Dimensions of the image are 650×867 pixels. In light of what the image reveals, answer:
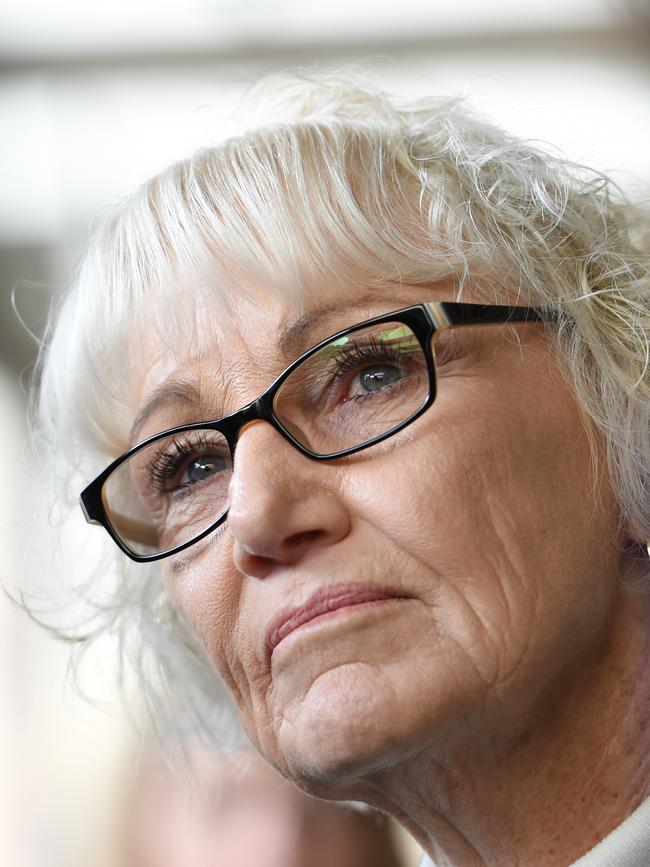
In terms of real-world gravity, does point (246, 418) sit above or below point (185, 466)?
above

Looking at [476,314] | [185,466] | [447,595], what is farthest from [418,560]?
[185,466]

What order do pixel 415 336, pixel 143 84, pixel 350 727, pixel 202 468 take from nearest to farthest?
pixel 350 727 → pixel 415 336 → pixel 202 468 → pixel 143 84

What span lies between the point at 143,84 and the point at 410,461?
3.06 meters

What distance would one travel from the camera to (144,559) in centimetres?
138

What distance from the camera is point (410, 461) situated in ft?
3.82

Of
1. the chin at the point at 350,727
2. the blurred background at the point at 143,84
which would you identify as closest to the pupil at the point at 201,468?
the chin at the point at 350,727

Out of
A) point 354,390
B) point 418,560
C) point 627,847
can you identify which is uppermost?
point 354,390

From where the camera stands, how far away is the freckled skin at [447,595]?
113 centimetres

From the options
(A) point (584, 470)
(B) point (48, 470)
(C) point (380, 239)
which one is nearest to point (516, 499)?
(A) point (584, 470)

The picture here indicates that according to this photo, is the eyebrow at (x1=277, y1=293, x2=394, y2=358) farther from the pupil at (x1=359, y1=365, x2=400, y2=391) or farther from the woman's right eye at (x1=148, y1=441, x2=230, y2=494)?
the woman's right eye at (x1=148, y1=441, x2=230, y2=494)

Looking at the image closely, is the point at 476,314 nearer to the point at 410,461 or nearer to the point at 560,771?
the point at 410,461

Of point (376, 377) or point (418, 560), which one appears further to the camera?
point (376, 377)

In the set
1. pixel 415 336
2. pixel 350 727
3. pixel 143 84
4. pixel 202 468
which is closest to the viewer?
pixel 350 727

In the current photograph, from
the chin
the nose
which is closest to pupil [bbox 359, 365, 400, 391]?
the nose
